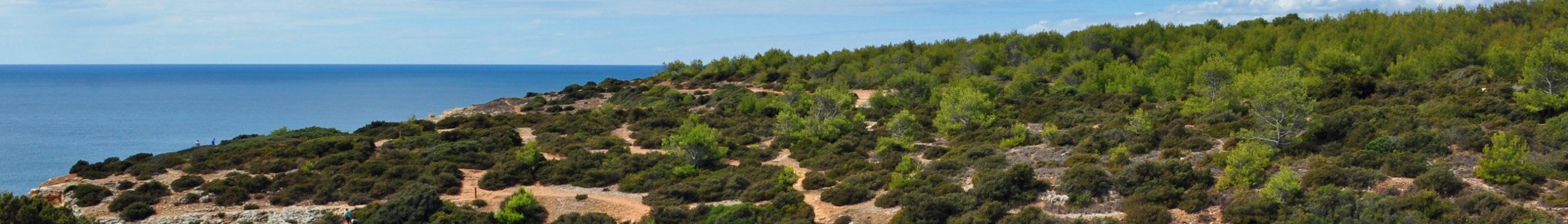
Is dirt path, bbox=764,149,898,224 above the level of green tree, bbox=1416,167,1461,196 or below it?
below

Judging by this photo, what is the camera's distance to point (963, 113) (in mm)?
46125

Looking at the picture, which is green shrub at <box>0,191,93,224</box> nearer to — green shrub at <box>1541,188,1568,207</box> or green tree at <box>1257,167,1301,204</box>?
green tree at <box>1257,167,1301,204</box>

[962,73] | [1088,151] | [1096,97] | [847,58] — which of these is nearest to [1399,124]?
[1088,151]

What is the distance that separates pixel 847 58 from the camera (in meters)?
96.4

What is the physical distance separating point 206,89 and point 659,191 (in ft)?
566

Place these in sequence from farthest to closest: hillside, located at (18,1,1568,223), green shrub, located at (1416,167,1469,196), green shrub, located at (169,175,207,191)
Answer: green shrub, located at (169,175,207,191) → hillside, located at (18,1,1568,223) → green shrub, located at (1416,167,1469,196)

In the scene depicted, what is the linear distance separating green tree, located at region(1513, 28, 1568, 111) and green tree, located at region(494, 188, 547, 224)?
3057cm

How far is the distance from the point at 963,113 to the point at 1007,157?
341 inches

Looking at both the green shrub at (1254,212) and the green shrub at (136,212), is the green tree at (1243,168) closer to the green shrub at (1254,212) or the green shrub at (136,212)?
the green shrub at (1254,212)

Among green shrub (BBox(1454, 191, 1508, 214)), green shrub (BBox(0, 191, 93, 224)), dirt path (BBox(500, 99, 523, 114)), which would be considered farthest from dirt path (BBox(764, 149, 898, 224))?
dirt path (BBox(500, 99, 523, 114))

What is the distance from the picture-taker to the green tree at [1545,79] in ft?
120

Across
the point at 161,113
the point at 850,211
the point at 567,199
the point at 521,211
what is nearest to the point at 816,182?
the point at 850,211

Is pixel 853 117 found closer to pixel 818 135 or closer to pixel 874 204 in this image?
pixel 818 135

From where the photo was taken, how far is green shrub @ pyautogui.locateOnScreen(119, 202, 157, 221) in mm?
32169
